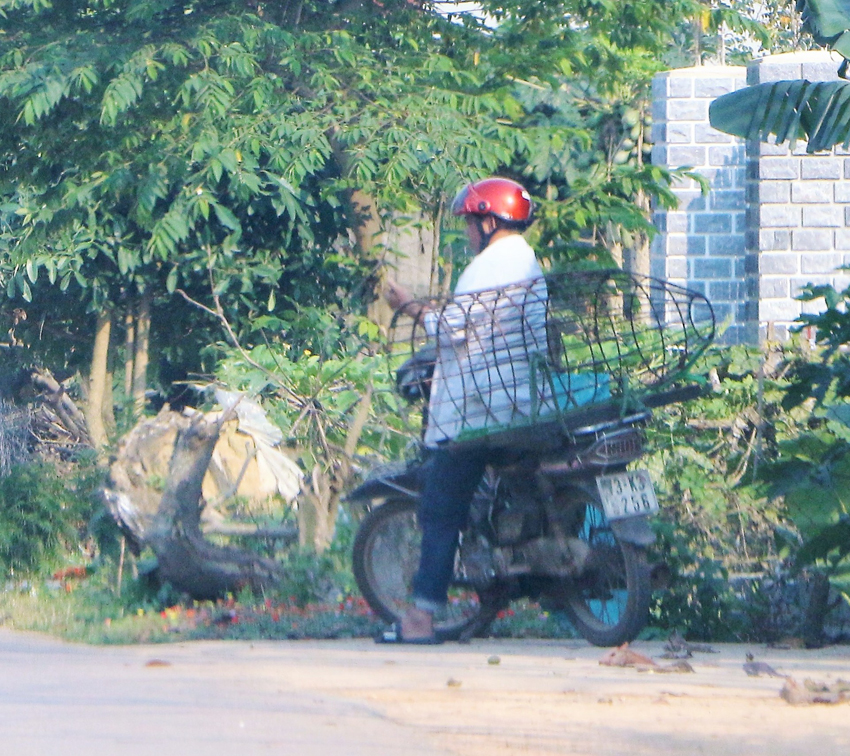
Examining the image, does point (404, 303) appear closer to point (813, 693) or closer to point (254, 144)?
point (813, 693)

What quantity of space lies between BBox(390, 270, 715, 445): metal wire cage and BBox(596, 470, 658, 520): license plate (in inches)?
10.3

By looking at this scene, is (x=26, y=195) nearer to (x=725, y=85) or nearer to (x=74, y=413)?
(x=74, y=413)

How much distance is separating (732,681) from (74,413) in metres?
9.28

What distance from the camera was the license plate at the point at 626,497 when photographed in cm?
A: 495

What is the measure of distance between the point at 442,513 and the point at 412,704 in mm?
1270

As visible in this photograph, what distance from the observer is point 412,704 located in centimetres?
409

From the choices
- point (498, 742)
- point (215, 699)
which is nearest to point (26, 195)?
point (215, 699)

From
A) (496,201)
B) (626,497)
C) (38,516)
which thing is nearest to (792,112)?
(496,201)

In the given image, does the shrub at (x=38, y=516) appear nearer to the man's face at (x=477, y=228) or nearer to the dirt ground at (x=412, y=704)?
the dirt ground at (x=412, y=704)

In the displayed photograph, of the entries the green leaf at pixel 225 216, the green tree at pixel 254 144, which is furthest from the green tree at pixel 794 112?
the green leaf at pixel 225 216

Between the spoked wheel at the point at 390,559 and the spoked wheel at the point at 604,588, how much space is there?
55 centimetres

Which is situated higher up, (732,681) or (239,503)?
(239,503)

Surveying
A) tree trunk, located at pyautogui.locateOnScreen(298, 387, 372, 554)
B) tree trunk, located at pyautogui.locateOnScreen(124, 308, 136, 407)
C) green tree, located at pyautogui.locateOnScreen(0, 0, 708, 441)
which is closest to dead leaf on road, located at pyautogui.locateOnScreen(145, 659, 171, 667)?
tree trunk, located at pyautogui.locateOnScreen(298, 387, 372, 554)

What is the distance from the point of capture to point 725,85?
369 inches
